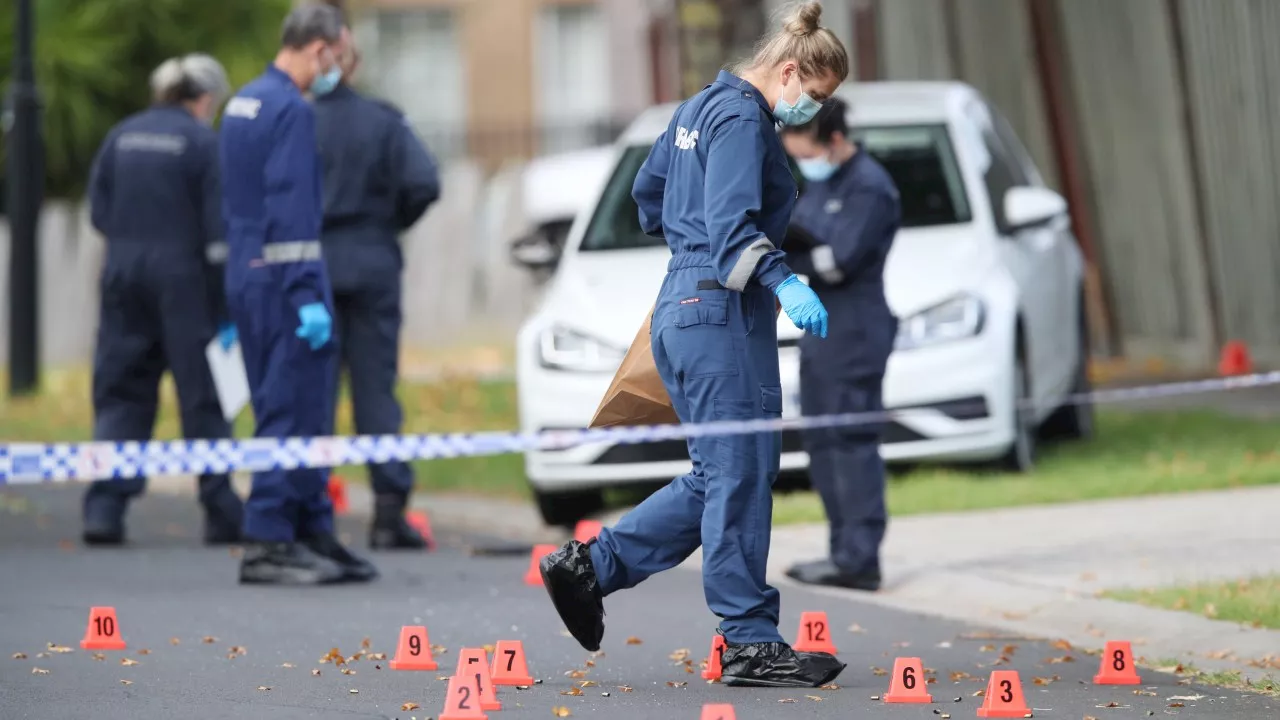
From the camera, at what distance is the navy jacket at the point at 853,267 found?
8.19 m

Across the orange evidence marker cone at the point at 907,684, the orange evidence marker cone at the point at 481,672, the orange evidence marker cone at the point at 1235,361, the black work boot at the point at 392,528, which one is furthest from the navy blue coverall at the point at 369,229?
the orange evidence marker cone at the point at 1235,361

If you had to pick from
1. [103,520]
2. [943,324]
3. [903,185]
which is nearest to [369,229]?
[103,520]

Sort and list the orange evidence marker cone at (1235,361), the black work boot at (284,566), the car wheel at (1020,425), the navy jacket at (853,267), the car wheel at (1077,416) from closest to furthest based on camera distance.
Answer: the navy jacket at (853,267) → the black work boot at (284,566) → the car wheel at (1020,425) → the car wheel at (1077,416) → the orange evidence marker cone at (1235,361)

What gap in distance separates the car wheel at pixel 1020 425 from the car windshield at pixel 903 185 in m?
0.77

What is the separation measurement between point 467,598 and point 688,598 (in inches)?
31.1

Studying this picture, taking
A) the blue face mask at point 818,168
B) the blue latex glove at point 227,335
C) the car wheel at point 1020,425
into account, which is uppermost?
the blue face mask at point 818,168

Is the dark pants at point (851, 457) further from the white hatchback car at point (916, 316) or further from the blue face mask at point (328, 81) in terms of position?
the blue face mask at point (328, 81)

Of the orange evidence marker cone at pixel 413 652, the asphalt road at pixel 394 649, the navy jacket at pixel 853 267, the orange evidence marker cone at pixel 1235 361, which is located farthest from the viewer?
the orange evidence marker cone at pixel 1235 361

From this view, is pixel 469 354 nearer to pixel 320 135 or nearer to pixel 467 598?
pixel 320 135

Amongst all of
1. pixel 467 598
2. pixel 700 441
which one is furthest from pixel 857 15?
pixel 700 441

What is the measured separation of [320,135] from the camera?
969cm

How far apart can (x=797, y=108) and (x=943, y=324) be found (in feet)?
13.5

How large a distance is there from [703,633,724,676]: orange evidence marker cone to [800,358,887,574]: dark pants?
6.13ft

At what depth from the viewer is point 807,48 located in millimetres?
6289
